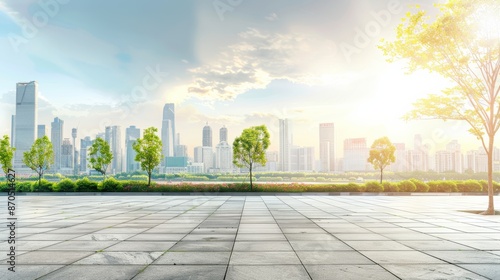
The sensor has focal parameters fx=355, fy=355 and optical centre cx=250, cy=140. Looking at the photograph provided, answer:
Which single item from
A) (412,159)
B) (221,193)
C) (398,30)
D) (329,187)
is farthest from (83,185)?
(412,159)

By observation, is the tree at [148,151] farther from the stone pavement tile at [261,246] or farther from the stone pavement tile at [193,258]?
the stone pavement tile at [193,258]

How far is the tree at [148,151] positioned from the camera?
36.1 m

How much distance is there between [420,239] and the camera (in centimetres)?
968

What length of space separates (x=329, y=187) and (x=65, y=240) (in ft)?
87.6

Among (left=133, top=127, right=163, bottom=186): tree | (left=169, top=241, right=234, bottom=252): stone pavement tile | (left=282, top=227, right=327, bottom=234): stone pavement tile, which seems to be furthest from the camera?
(left=133, top=127, right=163, bottom=186): tree

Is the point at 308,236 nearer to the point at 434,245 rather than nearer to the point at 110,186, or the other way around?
the point at 434,245

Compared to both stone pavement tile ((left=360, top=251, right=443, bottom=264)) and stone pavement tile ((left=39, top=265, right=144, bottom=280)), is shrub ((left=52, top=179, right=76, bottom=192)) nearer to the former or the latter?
stone pavement tile ((left=39, top=265, right=144, bottom=280))

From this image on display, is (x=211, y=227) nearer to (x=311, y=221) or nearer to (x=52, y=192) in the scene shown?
(x=311, y=221)

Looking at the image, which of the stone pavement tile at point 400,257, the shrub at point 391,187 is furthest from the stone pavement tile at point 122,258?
the shrub at point 391,187

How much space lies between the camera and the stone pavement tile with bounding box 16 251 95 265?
7.18 metres

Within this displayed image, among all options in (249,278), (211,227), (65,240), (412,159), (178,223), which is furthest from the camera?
(412,159)

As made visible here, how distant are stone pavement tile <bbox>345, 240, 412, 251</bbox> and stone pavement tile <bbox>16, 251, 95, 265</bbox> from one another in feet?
20.5

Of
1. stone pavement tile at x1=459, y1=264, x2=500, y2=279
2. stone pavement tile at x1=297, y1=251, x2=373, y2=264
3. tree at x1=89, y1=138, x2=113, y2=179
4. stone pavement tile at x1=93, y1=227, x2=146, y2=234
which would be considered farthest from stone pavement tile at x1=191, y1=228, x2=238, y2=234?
tree at x1=89, y1=138, x2=113, y2=179

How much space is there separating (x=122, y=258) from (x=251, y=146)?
28.2 meters
